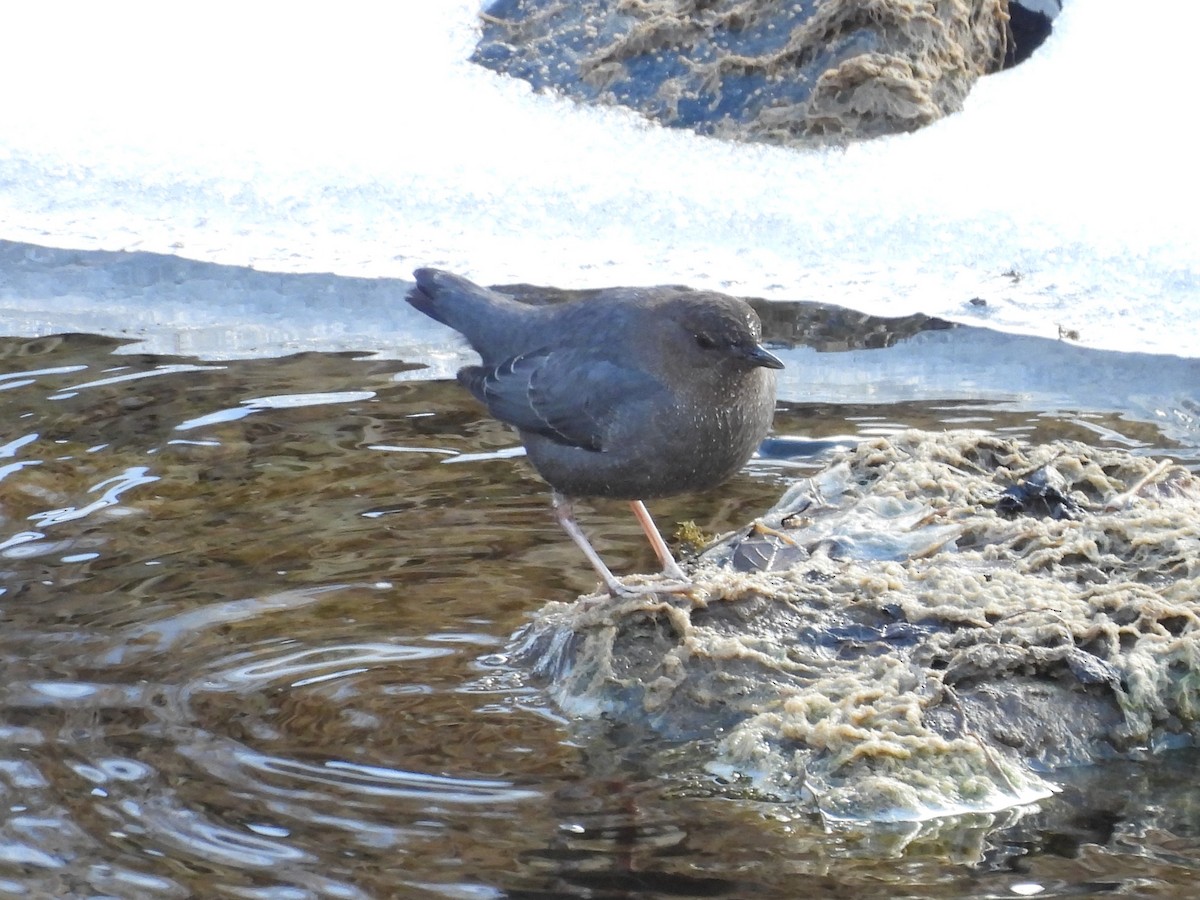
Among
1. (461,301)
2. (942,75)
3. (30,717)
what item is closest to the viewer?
(30,717)

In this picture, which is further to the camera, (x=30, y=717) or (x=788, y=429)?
(x=788, y=429)

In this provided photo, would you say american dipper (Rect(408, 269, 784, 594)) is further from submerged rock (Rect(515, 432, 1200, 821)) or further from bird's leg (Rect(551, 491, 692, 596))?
submerged rock (Rect(515, 432, 1200, 821))

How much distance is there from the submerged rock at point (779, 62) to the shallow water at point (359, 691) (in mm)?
2144

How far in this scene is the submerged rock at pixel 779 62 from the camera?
7.11 metres

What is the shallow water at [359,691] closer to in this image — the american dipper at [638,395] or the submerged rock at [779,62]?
the american dipper at [638,395]

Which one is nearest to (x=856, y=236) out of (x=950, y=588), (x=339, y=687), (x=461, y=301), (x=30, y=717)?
(x=461, y=301)

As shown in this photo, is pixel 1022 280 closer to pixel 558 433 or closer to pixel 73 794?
pixel 558 433

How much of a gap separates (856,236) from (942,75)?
1.38 m

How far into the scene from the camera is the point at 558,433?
12.7ft


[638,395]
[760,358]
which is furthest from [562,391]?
[760,358]

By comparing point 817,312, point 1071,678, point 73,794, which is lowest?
point 73,794

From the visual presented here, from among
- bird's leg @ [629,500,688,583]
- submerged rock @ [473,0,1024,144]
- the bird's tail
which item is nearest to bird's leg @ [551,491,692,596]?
bird's leg @ [629,500,688,583]

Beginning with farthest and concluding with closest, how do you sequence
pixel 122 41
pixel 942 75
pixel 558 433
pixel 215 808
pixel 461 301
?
pixel 122 41, pixel 942 75, pixel 461 301, pixel 558 433, pixel 215 808

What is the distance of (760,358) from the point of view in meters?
3.56
